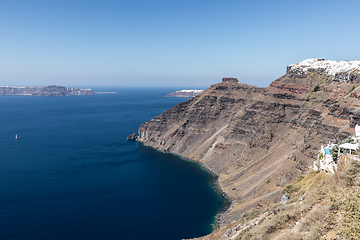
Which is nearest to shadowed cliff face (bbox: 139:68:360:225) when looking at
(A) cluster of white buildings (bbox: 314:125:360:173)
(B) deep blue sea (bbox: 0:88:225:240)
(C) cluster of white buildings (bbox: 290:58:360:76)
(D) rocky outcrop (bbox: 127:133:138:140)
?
(C) cluster of white buildings (bbox: 290:58:360:76)

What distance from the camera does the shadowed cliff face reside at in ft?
277

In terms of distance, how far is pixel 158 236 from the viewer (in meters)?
66.1

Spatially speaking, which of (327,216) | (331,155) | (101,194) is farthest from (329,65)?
(101,194)

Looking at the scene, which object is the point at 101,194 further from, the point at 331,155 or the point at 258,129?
the point at 258,129

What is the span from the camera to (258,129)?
119 meters

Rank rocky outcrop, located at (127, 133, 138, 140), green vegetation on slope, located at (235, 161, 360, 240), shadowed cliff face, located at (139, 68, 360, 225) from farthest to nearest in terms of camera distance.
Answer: rocky outcrop, located at (127, 133, 138, 140) < shadowed cliff face, located at (139, 68, 360, 225) < green vegetation on slope, located at (235, 161, 360, 240)

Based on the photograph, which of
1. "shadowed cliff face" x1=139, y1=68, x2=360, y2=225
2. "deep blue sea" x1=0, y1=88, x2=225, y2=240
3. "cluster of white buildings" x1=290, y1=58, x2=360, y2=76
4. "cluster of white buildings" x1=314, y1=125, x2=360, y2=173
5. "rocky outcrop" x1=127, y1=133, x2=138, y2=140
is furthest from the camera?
"rocky outcrop" x1=127, y1=133, x2=138, y2=140

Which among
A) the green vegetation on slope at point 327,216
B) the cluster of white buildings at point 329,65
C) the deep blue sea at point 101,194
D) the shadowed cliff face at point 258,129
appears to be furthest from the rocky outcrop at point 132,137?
the green vegetation on slope at point 327,216

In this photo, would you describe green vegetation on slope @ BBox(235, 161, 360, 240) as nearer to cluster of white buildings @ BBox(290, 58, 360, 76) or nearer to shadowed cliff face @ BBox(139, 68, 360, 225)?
shadowed cliff face @ BBox(139, 68, 360, 225)

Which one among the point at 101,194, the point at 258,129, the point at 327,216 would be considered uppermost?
the point at 327,216

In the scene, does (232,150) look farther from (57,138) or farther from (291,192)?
(57,138)

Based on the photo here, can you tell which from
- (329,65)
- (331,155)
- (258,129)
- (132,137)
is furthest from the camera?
(132,137)

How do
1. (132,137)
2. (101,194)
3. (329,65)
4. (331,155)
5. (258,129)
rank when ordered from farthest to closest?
(132,137) < (329,65) < (258,129) < (101,194) < (331,155)

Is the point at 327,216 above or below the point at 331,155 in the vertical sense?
below
